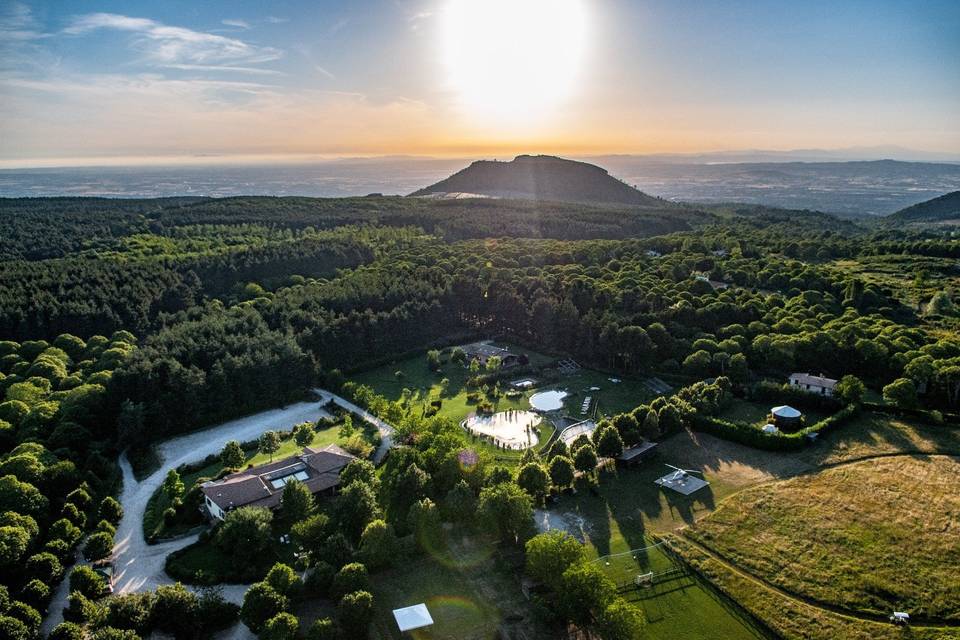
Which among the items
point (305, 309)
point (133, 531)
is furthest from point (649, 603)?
point (305, 309)

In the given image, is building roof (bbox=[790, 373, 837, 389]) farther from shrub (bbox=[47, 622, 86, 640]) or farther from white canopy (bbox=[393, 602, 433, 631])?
shrub (bbox=[47, 622, 86, 640])

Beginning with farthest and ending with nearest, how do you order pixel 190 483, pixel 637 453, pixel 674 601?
pixel 190 483 → pixel 637 453 → pixel 674 601

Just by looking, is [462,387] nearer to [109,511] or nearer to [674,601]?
[109,511]

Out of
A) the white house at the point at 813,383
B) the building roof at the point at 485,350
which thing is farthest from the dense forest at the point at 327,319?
the building roof at the point at 485,350

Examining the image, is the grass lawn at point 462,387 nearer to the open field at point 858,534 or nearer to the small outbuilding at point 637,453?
the small outbuilding at point 637,453

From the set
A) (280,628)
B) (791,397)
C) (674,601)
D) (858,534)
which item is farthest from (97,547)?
(791,397)

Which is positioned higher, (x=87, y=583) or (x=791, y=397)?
(x=791, y=397)
